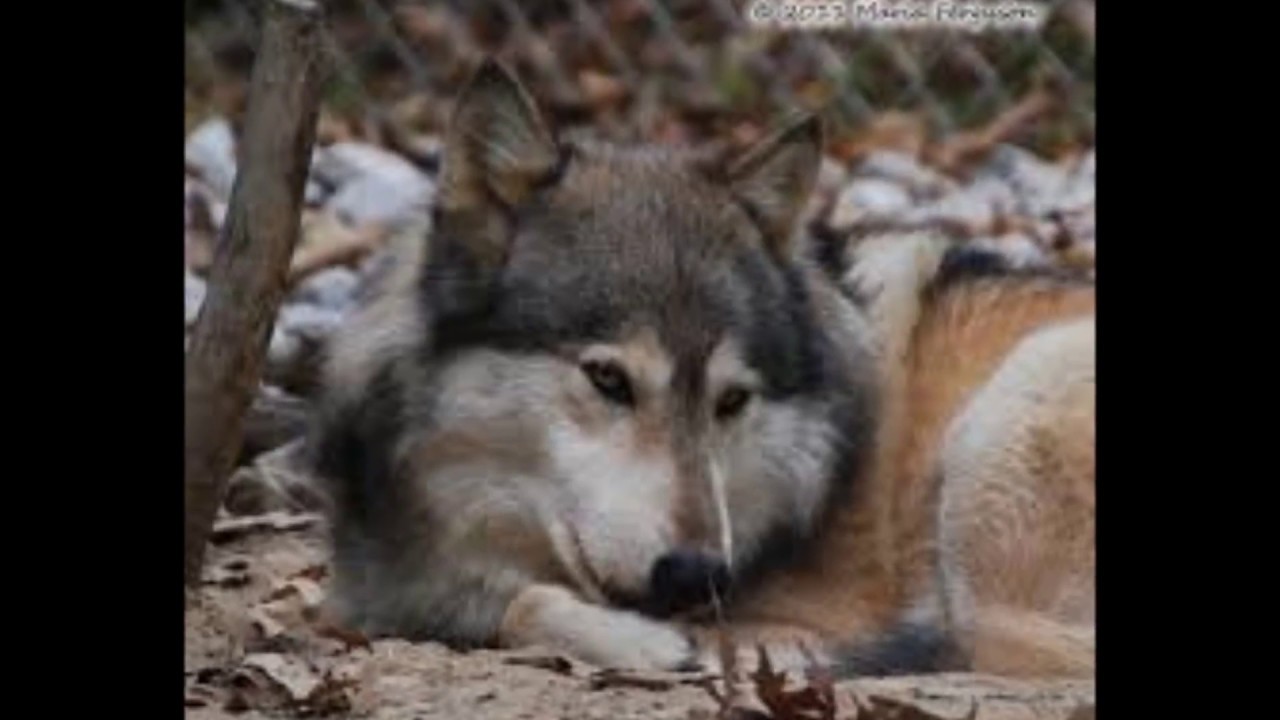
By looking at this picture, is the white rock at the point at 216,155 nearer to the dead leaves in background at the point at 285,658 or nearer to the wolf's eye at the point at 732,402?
the dead leaves in background at the point at 285,658

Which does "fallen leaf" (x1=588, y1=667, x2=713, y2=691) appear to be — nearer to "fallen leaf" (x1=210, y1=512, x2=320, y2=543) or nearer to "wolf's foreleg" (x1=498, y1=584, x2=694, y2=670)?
"wolf's foreleg" (x1=498, y1=584, x2=694, y2=670)

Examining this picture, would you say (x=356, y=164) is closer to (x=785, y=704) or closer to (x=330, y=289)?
(x=330, y=289)

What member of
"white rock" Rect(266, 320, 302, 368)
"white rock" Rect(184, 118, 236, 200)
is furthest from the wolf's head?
"white rock" Rect(184, 118, 236, 200)

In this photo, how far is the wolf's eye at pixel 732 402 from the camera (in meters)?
5.31

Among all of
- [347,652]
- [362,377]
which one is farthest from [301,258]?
[347,652]

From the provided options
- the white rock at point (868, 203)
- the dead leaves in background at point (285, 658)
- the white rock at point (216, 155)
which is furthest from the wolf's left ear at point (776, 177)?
the dead leaves in background at point (285, 658)

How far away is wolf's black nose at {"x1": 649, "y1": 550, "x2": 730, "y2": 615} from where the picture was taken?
17.3ft

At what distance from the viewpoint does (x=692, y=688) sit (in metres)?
5.42

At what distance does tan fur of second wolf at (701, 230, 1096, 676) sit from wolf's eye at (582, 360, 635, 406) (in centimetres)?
49

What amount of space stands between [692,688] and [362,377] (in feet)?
2.76

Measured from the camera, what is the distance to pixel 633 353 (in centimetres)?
527

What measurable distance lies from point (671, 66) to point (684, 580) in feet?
3.37

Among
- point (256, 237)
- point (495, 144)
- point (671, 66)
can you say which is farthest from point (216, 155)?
point (671, 66)
